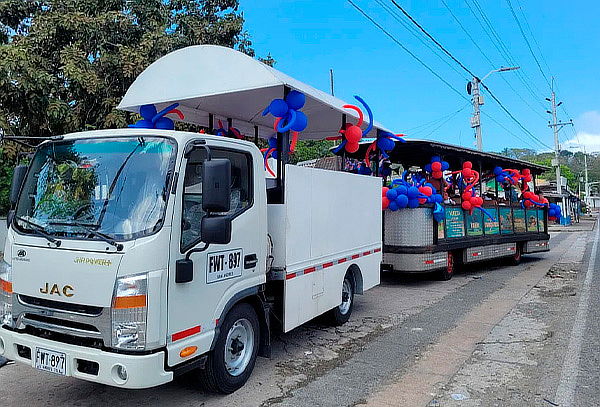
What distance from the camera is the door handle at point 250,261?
4.52 meters

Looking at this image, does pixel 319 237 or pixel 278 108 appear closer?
pixel 278 108

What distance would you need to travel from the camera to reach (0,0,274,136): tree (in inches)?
381

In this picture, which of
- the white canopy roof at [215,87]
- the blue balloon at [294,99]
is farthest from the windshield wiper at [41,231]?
the blue balloon at [294,99]

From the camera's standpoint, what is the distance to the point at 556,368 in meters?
5.20

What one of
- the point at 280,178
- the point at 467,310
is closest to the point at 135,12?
the point at 280,178

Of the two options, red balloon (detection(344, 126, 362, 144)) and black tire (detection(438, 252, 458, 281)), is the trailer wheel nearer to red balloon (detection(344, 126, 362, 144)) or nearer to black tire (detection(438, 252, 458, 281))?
red balloon (detection(344, 126, 362, 144))

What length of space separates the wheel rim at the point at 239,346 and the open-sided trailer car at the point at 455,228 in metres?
5.75

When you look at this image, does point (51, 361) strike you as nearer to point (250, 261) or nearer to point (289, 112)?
point (250, 261)

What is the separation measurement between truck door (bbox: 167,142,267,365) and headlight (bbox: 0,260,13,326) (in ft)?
4.50

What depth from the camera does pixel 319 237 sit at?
19.1ft

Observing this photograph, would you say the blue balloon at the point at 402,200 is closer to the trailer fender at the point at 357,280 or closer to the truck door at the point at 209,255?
the trailer fender at the point at 357,280

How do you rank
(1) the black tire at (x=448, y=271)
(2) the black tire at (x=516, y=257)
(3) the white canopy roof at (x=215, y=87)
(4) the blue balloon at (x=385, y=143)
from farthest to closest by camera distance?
1. (2) the black tire at (x=516, y=257)
2. (1) the black tire at (x=448, y=271)
3. (4) the blue balloon at (x=385, y=143)
4. (3) the white canopy roof at (x=215, y=87)

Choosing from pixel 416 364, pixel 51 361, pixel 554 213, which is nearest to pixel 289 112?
pixel 416 364

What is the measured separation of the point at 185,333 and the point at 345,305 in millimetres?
3542
